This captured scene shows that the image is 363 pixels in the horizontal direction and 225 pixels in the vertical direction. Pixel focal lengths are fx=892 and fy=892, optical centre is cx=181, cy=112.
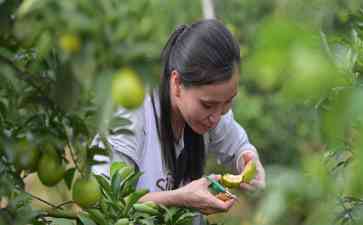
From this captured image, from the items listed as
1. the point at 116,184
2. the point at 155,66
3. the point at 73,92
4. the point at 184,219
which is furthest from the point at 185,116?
the point at 155,66

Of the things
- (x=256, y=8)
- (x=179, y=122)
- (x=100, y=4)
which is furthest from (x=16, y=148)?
(x=256, y=8)

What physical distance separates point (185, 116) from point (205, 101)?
136 mm

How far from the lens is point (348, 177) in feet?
3.26

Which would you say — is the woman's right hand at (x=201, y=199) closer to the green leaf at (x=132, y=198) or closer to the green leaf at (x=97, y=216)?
the green leaf at (x=132, y=198)

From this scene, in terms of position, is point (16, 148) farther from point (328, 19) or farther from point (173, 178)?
point (328, 19)

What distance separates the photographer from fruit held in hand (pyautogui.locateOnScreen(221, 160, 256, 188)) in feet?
8.95

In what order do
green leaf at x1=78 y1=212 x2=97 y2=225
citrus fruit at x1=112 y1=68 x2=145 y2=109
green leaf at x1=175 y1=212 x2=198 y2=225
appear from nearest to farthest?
citrus fruit at x1=112 y1=68 x2=145 y2=109, green leaf at x1=78 y1=212 x2=97 y2=225, green leaf at x1=175 y1=212 x2=198 y2=225

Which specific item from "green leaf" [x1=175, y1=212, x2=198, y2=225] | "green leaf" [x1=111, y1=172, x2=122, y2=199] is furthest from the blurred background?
"green leaf" [x1=175, y1=212, x2=198, y2=225]

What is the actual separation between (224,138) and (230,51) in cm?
52

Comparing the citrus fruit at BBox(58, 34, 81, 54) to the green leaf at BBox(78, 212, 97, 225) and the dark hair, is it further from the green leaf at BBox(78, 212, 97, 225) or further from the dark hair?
the dark hair

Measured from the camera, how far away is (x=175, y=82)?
2.60 meters

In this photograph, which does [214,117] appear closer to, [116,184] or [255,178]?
[255,178]

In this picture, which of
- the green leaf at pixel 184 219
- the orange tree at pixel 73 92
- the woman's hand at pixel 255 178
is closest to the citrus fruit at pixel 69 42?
the orange tree at pixel 73 92

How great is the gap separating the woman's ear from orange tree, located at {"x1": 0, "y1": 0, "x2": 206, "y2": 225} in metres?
0.42
